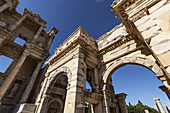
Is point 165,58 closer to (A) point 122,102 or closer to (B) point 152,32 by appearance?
(B) point 152,32

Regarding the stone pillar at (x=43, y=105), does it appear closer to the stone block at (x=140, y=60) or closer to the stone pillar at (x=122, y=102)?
the stone pillar at (x=122, y=102)

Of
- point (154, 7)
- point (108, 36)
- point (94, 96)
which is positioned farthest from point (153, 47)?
point (108, 36)

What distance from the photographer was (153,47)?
7.18 ft

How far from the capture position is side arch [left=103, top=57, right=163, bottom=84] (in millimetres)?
4418

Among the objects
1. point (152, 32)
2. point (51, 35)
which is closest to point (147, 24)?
point (152, 32)

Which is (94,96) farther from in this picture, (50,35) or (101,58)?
(50,35)

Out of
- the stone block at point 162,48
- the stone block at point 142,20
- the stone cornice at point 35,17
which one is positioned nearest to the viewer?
the stone block at point 162,48

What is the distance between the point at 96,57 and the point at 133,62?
333 centimetres

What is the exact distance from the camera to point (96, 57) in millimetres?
8062

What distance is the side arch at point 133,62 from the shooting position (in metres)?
4.42

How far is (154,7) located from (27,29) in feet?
54.5

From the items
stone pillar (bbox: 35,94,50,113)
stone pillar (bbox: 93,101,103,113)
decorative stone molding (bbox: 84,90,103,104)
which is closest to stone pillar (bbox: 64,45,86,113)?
decorative stone molding (bbox: 84,90,103,104)

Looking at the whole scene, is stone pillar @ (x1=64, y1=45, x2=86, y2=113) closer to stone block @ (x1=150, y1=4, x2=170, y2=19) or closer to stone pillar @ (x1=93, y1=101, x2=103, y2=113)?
stone pillar @ (x1=93, y1=101, x2=103, y2=113)

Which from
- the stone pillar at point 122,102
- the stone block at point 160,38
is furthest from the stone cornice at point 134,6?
the stone pillar at point 122,102
